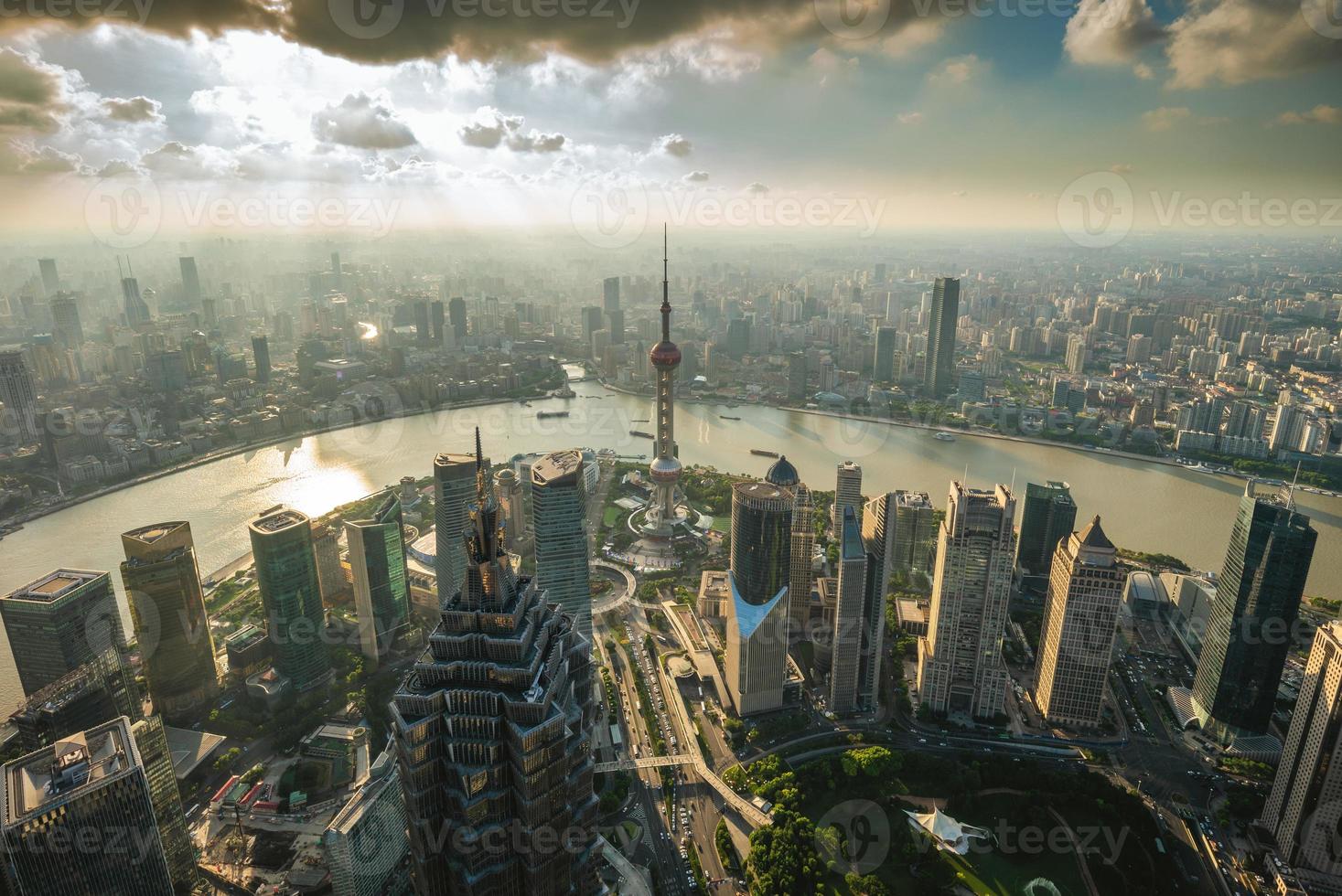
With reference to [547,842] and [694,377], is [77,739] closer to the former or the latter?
[547,842]

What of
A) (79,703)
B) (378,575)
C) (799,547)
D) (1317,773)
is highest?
(799,547)

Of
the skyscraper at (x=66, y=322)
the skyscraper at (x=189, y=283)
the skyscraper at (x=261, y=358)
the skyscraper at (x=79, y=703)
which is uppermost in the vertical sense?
the skyscraper at (x=189, y=283)

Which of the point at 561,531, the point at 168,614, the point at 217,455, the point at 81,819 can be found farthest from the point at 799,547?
the point at 217,455

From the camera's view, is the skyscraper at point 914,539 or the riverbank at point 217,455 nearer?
the skyscraper at point 914,539

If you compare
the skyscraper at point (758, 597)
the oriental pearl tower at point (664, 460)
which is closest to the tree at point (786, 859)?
the skyscraper at point (758, 597)

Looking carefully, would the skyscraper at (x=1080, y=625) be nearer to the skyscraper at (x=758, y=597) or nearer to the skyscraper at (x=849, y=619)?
the skyscraper at (x=849, y=619)

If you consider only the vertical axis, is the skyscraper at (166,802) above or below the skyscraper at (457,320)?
below

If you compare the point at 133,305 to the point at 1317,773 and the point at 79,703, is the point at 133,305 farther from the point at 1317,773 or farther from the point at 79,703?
the point at 1317,773
